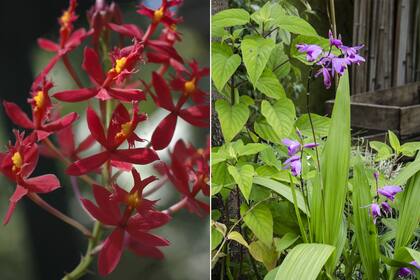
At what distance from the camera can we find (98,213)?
1.38 metres

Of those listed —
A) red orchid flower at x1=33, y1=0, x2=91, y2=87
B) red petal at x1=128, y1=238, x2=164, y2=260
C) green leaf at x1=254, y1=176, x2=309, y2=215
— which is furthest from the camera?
green leaf at x1=254, y1=176, x2=309, y2=215

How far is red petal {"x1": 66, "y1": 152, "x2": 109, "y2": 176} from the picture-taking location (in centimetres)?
133

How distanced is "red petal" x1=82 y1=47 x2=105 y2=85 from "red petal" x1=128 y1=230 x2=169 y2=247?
31 cm

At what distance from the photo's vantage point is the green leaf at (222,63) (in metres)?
1.92

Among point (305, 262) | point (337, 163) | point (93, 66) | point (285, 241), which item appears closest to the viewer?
point (93, 66)

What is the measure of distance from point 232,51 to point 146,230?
2.64ft

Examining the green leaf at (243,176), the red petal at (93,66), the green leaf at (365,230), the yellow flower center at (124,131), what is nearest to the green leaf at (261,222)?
the green leaf at (243,176)

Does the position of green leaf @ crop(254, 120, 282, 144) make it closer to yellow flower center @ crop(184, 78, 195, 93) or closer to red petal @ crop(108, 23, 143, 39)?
yellow flower center @ crop(184, 78, 195, 93)

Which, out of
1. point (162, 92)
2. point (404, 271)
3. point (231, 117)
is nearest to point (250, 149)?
point (231, 117)

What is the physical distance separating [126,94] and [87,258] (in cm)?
33

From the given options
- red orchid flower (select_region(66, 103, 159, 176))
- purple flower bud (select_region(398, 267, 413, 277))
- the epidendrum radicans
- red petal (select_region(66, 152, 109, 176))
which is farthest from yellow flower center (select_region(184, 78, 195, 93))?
purple flower bud (select_region(398, 267, 413, 277))

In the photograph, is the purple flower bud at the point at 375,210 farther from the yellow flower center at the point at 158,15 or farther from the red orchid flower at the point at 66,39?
the red orchid flower at the point at 66,39

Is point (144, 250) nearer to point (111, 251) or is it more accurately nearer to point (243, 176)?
point (111, 251)

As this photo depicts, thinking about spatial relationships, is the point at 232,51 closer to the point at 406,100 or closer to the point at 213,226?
the point at 213,226
